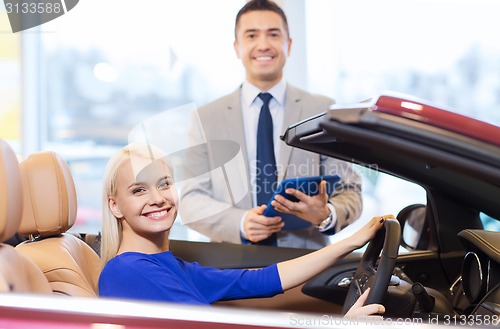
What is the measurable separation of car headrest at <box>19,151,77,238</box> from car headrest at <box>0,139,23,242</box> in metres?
0.34

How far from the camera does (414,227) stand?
107 inches

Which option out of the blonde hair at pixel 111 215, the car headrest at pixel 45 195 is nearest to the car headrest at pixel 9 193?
the car headrest at pixel 45 195

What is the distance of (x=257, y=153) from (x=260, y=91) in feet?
1.02

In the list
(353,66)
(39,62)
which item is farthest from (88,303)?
(39,62)

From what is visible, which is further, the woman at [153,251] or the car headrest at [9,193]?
the woman at [153,251]

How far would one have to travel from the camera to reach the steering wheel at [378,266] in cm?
185

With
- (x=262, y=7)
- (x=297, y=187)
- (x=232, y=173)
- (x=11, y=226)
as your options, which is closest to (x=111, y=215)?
(x=11, y=226)

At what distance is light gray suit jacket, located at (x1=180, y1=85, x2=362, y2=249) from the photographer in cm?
293

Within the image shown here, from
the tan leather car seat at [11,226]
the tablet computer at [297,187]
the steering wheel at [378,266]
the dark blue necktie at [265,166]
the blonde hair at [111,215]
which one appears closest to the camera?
the tan leather car seat at [11,226]

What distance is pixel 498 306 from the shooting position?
5.71ft

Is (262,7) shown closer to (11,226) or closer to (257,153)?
(257,153)

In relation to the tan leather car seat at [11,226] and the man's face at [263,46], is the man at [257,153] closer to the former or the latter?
the man's face at [263,46]

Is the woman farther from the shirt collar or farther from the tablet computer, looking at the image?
the shirt collar

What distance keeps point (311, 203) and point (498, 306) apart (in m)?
0.99
